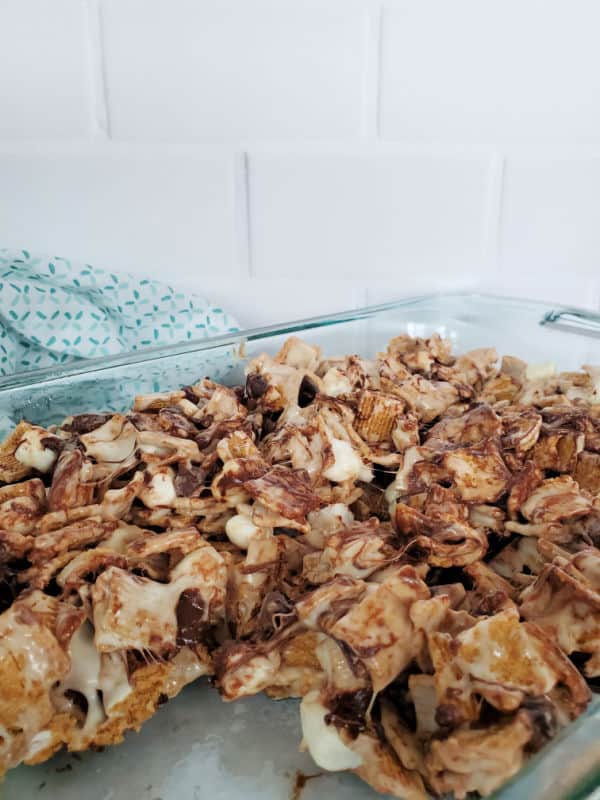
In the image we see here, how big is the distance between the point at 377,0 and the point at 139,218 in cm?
47

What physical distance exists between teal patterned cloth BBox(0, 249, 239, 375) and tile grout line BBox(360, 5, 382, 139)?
33 centimetres

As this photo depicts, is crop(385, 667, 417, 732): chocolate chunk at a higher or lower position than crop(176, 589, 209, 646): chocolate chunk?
lower

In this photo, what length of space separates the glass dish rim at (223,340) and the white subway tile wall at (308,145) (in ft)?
0.54

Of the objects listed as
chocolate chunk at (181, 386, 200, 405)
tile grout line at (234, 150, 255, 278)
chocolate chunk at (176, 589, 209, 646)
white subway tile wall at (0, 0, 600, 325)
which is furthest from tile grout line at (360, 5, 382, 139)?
chocolate chunk at (176, 589, 209, 646)

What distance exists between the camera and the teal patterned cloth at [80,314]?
0.92 m

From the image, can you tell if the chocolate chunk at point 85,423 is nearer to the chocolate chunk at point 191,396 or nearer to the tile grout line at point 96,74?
the chocolate chunk at point 191,396

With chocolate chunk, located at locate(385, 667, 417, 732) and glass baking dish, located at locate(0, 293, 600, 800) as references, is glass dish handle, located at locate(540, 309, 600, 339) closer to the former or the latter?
glass baking dish, located at locate(0, 293, 600, 800)

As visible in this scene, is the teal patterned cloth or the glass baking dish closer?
the glass baking dish

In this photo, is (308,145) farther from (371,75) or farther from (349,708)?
(349,708)

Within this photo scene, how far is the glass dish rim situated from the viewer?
71 cm

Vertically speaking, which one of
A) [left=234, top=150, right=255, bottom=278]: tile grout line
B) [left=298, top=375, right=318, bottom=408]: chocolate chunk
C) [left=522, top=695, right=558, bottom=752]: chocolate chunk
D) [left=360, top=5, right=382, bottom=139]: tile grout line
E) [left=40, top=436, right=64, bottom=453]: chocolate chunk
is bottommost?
[left=522, top=695, right=558, bottom=752]: chocolate chunk

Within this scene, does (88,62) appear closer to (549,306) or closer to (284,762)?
(549,306)

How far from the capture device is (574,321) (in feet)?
2.91

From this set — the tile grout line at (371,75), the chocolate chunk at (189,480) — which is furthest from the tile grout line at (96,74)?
the chocolate chunk at (189,480)
